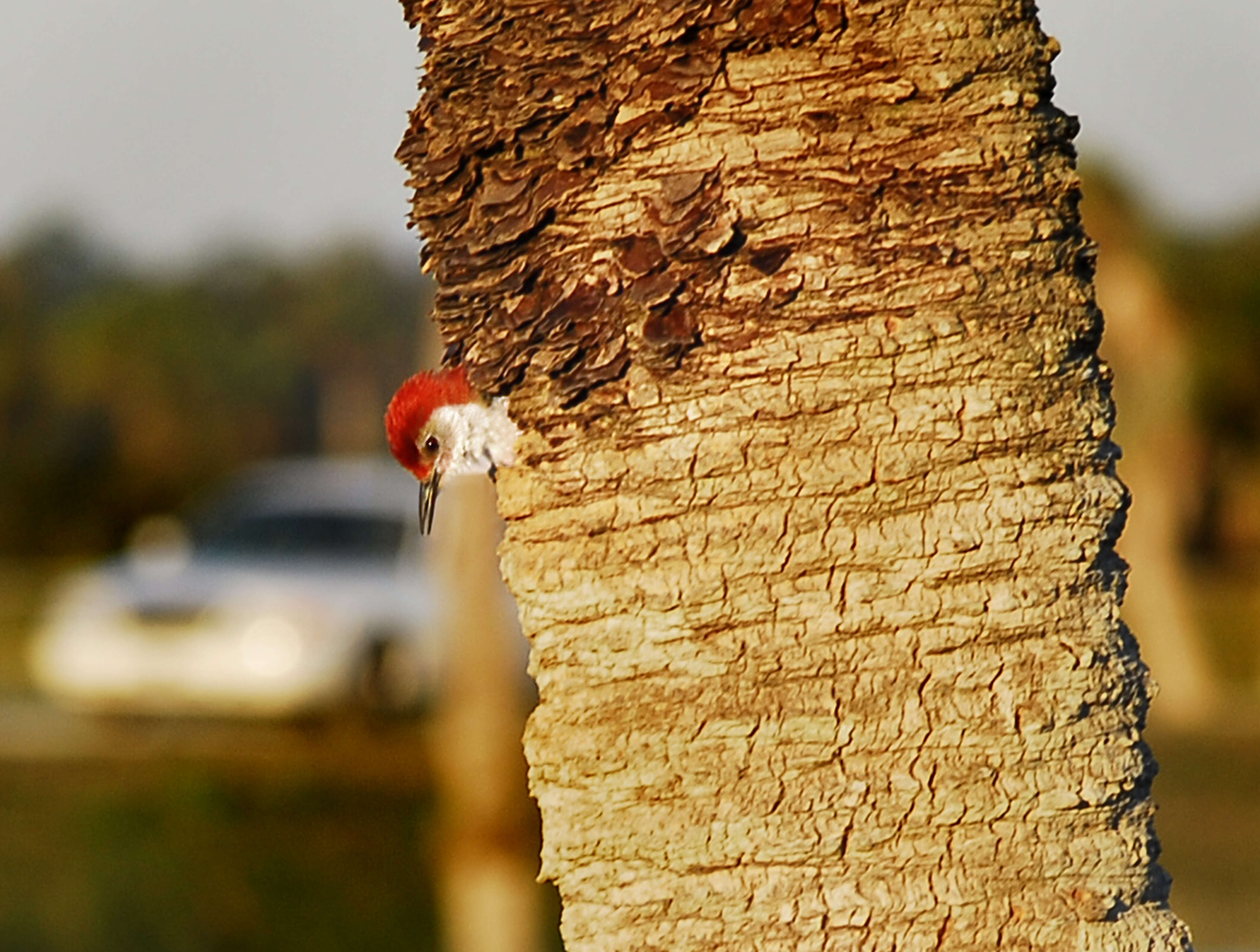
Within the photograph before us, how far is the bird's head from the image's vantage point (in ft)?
9.30

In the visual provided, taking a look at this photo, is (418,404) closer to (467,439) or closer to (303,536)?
(467,439)

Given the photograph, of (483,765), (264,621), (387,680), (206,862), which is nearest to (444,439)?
(483,765)

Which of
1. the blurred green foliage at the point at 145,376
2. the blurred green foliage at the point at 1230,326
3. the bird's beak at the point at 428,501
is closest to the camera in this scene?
the bird's beak at the point at 428,501

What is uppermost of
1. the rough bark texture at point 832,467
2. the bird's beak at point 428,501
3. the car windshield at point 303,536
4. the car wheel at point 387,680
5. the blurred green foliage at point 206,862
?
the car windshield at point 303,536

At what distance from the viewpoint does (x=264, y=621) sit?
43.0 feet

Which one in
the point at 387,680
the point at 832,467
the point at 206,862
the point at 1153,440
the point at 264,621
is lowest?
the point at 832,467

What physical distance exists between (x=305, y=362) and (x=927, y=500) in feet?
94.0

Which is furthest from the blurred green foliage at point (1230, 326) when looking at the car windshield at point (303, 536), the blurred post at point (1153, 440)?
the car windshield at point (303, 536)

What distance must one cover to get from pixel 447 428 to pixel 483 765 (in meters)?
6.44

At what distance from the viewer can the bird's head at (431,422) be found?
284cm

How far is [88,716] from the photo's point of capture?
14406 millimetres

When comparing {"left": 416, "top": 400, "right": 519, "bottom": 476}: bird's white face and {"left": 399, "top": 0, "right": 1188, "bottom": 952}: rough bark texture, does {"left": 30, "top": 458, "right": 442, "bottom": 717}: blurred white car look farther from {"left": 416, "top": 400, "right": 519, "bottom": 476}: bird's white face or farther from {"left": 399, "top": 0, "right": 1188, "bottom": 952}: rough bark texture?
{"left": 399, "top": 0, "right": 1188, "bottom": 952}: rough bark texture

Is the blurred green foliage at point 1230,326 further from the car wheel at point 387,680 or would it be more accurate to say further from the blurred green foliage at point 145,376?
Answer: the car wheel at point 387,680

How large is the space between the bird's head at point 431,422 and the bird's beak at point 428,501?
0.01 m
